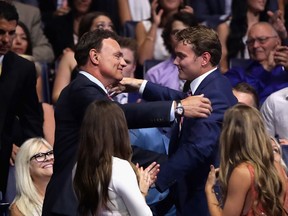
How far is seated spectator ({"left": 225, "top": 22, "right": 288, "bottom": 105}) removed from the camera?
8.55m

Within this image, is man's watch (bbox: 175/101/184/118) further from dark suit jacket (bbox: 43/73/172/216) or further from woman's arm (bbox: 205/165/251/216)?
woman's arm (bbox: 205/165/251/216)

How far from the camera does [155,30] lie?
9703mm

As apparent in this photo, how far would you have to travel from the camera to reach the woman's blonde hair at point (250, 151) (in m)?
5.43

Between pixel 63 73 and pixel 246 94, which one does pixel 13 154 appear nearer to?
pixel 246 94

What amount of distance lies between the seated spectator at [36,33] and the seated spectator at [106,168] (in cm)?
434

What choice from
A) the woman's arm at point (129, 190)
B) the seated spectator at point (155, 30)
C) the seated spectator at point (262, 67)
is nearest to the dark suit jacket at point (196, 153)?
the woman's arm at point (129, 190)

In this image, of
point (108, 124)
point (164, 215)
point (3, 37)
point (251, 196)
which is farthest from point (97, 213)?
point (3, 37)

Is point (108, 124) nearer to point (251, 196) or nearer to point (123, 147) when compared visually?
point (123, 147)

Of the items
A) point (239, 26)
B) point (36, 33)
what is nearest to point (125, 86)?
point (239, 26)

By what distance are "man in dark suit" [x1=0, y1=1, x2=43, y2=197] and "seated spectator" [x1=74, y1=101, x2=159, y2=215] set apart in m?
1.77

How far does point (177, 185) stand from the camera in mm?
6316

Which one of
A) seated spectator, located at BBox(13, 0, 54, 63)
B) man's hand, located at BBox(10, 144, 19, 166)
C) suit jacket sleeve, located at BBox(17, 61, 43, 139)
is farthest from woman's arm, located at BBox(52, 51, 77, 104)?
suit jacket sleeve, located at BBox(17, 61, 43, 139)

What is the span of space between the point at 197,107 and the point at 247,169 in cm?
57

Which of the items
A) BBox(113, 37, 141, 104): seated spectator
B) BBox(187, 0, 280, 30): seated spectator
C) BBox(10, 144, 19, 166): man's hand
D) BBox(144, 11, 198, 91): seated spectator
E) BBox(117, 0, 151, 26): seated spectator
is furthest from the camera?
BBox(187, 0, 280, 30): seated spectator
